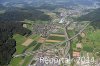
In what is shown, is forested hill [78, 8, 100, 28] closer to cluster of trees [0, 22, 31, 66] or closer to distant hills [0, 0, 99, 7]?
distant hills [0, 0, 99, 7]

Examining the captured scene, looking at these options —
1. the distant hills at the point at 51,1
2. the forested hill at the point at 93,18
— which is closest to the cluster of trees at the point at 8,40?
the forested hill at the point at 93,18

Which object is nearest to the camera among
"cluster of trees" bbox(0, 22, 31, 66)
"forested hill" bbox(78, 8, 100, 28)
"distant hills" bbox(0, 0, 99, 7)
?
"cluster of trees" bbox(0, 22, 31, 66)

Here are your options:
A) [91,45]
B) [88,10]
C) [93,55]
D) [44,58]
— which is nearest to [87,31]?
[91,45]

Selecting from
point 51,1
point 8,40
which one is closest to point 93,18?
point 8,40

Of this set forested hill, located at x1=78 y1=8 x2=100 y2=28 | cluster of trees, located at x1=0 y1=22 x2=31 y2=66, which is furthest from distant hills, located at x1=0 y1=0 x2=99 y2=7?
cluster of trees, located at x1=0 y1=22 x2=31 y2=66

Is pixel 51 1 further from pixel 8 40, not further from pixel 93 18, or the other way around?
pixel 8 40

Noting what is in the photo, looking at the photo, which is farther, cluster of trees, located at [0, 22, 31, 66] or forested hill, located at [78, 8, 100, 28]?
forested hill, located at [78, 8, 100, 28]
